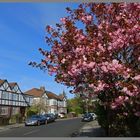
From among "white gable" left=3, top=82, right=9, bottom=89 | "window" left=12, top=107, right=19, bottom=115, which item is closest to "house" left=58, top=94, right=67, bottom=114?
"window" left=12, top=107, right=19, bottom=115

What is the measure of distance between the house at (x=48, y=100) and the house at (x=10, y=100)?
1432 cm

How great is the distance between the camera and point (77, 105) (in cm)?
10919

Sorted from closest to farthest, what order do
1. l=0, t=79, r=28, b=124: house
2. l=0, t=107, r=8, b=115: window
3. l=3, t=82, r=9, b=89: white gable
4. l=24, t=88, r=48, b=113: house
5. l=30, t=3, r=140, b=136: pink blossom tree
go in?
1. l=30, t=3, r=140, b=136: pink blossom tree
2. l=0, t=107, r=8, b=115: window
3. l=0, t=79, r=28, b=124: house
4. l=3, t=82, r=9, b=89: white gable
5. l=24, t=88, r=48, b=113: house

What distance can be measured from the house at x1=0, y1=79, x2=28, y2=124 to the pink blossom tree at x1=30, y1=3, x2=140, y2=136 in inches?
1689

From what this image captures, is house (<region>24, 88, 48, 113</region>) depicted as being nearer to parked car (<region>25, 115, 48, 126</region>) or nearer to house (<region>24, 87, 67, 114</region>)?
house (<region>24, 87, 67, 114</region>)

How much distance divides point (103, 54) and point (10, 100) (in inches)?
2050

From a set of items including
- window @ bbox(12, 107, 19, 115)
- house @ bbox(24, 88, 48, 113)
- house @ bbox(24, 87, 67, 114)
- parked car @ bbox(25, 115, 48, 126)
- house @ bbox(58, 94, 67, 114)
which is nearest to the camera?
parked car @ bbox(25, 115, 48, 126)

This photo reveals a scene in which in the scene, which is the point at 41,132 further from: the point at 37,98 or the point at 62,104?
the point at 62,104

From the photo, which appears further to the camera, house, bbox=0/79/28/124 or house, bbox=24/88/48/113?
house, bbox=24/88/48/113

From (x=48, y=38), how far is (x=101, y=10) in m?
2.74

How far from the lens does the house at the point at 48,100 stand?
87.4m

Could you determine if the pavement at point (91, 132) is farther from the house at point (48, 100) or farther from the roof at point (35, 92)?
the roof at point (35, 92)

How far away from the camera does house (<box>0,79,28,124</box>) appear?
57828 mm

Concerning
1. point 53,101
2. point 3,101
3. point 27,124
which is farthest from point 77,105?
point 27,124
